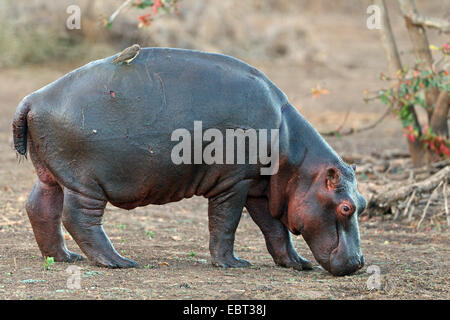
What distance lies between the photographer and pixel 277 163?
5.94 metres

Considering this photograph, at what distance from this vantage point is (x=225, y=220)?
19.5 feet

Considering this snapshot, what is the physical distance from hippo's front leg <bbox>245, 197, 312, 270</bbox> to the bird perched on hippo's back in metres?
1.43

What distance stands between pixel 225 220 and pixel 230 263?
0.34 meters

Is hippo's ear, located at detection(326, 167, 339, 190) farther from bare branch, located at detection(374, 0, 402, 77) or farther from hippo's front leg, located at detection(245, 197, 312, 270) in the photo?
bare branch, located at detection(374, 0, 402, 77)

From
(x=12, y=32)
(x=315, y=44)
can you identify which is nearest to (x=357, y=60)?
(x=315, y=44)

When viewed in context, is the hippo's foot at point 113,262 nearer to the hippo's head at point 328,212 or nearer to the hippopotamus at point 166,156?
the hippopotamus at point 166,156

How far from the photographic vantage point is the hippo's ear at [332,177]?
5.77m

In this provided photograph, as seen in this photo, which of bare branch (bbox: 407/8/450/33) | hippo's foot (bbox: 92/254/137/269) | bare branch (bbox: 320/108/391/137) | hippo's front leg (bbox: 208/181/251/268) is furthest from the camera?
bare branch (bbox: 320/108/391/137)

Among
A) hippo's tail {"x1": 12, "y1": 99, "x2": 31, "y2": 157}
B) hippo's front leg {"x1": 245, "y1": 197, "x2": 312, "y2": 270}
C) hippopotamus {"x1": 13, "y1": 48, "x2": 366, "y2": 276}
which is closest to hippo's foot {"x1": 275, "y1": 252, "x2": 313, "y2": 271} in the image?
hippo's front leg {"x1": 245, "y1": 197, "x2": 312, "y2": 270}

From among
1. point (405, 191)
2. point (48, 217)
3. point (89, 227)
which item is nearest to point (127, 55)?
point (89, 227)

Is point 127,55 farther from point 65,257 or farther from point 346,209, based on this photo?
point 346,209

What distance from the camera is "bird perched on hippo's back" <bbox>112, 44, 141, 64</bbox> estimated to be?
572 centimetres

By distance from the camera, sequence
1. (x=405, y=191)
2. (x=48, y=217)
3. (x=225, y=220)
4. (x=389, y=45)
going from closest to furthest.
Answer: (x=225, y=220) → (x=48, y=217) → (x=405, y=191) → (x=389, y=45)

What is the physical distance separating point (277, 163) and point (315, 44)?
15.6 meters
